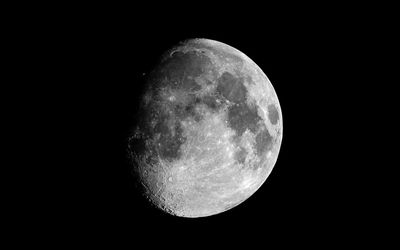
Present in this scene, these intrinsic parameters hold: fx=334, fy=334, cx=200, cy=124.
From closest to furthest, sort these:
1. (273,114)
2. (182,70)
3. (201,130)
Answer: (201,130) → (182,70) → (273,114)

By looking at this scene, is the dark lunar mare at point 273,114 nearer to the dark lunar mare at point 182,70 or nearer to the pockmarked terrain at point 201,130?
the pockmarked terrain at point 201,130

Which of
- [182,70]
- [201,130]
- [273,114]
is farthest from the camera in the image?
[273,114]

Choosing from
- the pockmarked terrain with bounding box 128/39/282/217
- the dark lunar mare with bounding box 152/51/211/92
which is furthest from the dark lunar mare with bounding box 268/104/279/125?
the dark lunar mare with bounding box 152/51/211/92

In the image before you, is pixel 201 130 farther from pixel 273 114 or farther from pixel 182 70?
pixel 273 114

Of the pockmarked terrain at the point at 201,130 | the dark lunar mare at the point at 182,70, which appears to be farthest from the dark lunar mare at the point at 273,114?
the dark lunar mare at the point at 182,70

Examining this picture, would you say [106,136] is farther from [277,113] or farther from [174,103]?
[277,113]

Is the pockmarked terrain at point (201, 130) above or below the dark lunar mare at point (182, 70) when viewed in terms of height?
below

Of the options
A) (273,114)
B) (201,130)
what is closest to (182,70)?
(201,130)

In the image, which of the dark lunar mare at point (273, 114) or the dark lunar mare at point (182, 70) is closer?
the dark lunar mare at point (182, 70)
